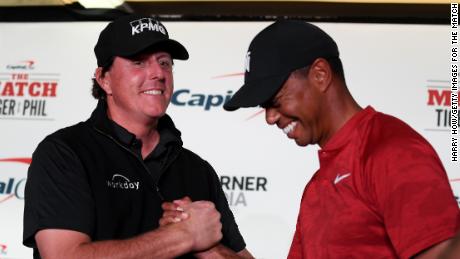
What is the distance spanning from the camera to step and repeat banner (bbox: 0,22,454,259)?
145 inches

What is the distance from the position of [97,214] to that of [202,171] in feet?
1.72

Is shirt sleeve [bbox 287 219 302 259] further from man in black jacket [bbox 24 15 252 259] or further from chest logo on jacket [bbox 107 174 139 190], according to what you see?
chest logo on jacket [bbox 107 174 139 190]

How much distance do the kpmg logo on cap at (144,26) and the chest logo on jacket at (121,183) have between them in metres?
0.50

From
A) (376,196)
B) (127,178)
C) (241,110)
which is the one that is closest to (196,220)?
(127,178)

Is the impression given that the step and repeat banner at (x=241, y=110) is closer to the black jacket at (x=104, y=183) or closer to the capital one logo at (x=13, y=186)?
the capital one logo at (x=13, y=186)

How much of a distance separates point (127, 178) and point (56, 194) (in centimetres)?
25

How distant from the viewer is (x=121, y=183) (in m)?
2.54

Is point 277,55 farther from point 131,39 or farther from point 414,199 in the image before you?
point 131,39

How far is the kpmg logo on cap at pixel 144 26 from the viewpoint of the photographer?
272 centimetres

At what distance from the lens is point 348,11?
12.5ft

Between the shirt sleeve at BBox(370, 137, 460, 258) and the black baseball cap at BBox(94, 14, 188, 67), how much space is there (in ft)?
4.13

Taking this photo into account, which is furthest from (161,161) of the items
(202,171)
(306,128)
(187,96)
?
(187,96)

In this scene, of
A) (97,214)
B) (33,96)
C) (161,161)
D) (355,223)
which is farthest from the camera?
(33,96)

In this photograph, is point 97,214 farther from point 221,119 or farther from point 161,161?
point 221,119
